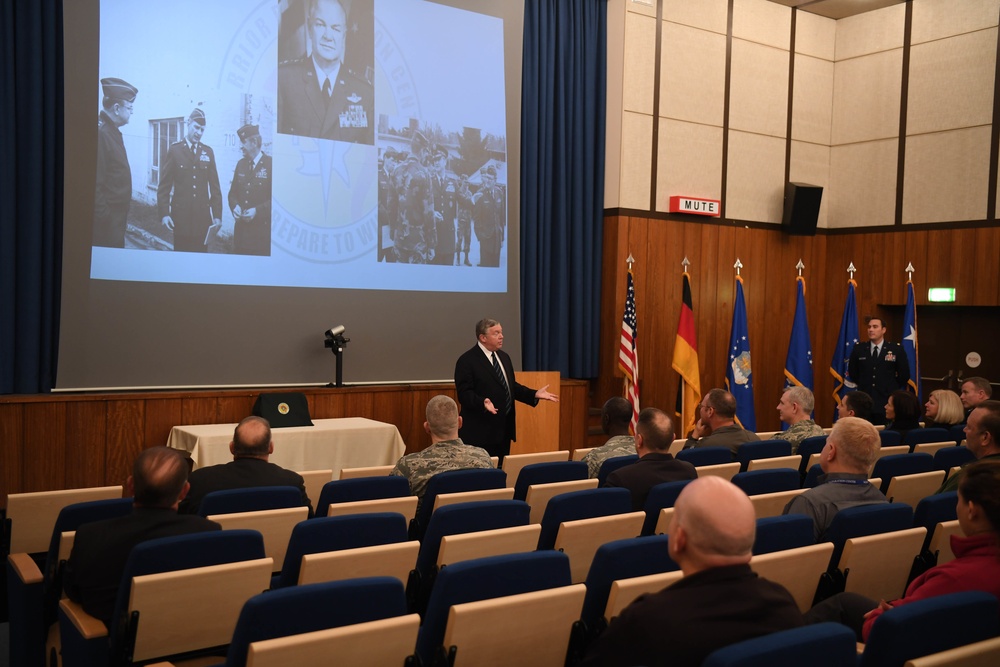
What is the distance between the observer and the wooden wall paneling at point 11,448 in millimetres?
6227

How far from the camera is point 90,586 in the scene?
2.80 meters

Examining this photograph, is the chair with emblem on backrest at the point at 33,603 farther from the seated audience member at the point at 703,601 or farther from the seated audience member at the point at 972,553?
the seated audience member at the point at 972,553

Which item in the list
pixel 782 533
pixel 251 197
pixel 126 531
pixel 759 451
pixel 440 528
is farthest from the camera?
pixel 251 197

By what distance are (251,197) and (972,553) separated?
6.29m

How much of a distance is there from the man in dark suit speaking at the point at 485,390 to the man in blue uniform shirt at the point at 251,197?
7.15 ft

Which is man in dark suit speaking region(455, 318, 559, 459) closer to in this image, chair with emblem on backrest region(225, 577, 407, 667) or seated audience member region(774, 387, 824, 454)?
seated audience member region(774, 387, 824, 454)

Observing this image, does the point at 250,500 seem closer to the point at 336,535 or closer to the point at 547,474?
the point at 336,535

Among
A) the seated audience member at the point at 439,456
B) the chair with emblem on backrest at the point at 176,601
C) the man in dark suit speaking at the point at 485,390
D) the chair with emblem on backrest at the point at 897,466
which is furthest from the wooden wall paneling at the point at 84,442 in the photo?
the chair with emblem on backrest at the point at 897,466

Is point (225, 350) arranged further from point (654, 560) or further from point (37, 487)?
point (654, 560)

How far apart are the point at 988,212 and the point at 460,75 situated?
20.2 feet

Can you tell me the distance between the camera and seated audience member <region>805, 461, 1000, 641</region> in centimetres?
256

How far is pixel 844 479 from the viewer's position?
3.67m

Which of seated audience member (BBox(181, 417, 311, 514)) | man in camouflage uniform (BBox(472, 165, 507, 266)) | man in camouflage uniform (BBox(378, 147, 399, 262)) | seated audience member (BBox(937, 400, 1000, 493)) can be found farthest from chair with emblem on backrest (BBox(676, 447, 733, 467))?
man in camouflage uniform (BBox(472, 165, 507, 266))

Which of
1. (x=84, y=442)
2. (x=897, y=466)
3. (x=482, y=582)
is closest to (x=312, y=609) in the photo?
(x=482, y=582)
